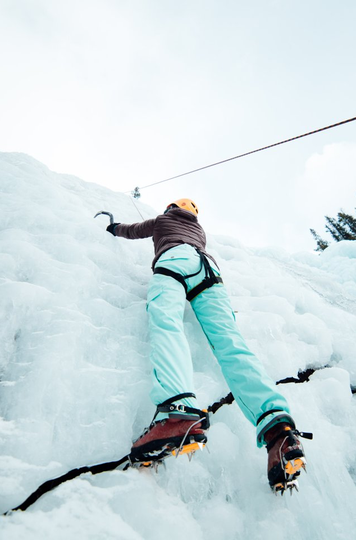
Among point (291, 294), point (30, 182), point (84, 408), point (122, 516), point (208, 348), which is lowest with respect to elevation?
point (122, 516)

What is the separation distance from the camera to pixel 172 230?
9.16 ft

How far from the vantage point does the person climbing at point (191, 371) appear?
4.41 ft

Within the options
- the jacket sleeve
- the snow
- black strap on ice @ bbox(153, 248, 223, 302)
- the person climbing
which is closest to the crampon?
the person climbing

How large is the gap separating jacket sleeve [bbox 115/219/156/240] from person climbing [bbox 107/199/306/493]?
0.42 m

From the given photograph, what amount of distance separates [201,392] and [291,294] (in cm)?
223

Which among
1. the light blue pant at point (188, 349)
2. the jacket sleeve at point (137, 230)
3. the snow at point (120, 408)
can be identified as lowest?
the snow at point (120, 408)

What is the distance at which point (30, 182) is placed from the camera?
A: 12.7 ft

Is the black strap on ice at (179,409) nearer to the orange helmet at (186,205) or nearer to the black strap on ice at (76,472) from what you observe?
the black strap on ice at (76,472)

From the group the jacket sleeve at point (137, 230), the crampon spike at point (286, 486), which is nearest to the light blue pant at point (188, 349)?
the crampon spike at point (286, 486)

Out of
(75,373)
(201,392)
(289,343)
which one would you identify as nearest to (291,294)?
(289,343)

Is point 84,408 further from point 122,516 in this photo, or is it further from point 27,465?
point 122,516

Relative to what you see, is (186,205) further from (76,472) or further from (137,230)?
(76,472)

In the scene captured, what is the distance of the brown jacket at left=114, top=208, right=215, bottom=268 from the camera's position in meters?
2.65

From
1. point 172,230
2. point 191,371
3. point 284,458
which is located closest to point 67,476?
point 191,371
